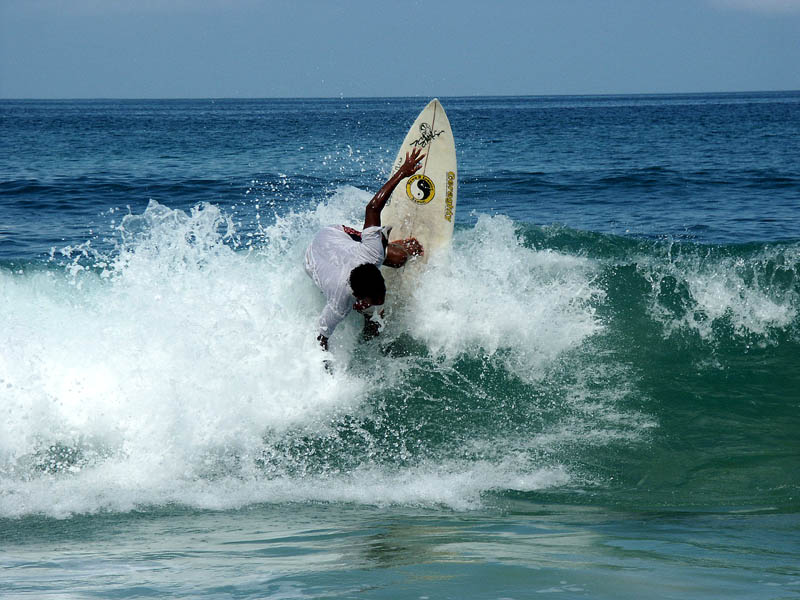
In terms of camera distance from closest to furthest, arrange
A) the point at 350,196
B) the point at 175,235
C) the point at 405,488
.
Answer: the point at 405,488
the point at 175,235
the point at 350,196

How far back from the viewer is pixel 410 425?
19.6ft

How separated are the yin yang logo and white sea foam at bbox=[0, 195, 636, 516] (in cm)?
66

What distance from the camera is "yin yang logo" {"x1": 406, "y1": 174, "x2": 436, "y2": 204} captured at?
7664 mm

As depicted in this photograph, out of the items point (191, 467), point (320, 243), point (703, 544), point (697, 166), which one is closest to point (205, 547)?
point (191, 467)

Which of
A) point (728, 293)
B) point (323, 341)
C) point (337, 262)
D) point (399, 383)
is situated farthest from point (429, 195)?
point (728, 293)

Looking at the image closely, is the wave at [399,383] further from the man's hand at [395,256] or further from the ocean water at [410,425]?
the man's hand at [395,256]

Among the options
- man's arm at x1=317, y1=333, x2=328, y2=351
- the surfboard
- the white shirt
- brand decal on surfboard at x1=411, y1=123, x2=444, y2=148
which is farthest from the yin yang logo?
man's arm at x1=317, y1=333, x2=328, y2=351

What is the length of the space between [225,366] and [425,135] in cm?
343

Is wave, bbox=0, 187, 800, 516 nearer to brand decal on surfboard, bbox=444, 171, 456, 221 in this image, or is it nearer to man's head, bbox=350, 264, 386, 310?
brand decal on surfboard, bbox=444, 171, 456, 221

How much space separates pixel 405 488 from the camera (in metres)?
4.88

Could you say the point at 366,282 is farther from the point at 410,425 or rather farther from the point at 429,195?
the point at 429,195

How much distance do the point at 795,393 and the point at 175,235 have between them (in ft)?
18.5

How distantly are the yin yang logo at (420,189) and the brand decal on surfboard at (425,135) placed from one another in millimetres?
471

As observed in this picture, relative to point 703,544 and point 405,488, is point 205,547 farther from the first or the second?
point 703,544
